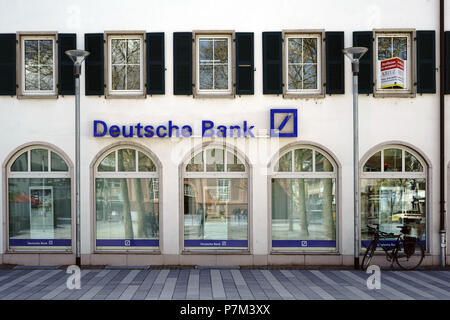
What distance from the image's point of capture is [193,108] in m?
10.8

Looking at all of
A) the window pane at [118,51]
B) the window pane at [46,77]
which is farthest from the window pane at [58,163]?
the window pane at [118,51]

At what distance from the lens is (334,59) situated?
10820mm

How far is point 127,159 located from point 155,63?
8.49ft

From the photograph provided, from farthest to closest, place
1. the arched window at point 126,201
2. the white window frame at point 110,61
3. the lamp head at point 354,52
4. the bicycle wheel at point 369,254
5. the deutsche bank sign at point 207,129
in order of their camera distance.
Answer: the arched window at point 126,201, the white window frame at point 110,61, the deutsche bank sign at point 207,129, the bicycle wheel at point 369,254, the lamp head at point 354,52

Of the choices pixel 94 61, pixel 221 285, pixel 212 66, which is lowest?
pixel 221 285

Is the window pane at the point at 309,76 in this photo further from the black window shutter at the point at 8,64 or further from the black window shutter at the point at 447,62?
the black window shutter at the point at 8,64

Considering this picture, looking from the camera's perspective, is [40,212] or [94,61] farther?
[40,212]

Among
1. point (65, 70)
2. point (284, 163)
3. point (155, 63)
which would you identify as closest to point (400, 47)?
point (284, 163)

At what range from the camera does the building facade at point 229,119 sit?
10797mm

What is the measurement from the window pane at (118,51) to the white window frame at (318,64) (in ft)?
13.6

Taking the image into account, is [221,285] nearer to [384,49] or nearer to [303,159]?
[303,159]

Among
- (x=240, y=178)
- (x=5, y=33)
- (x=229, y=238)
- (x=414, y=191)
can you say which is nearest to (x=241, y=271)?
(x=229, y=238)

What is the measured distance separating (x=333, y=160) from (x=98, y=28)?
6953 mm

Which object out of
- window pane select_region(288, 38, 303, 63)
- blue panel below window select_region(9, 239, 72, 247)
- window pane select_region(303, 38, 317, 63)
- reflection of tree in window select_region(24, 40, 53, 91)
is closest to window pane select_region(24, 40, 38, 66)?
reflection of tree in window select_region(24, 40, 53, 91)
